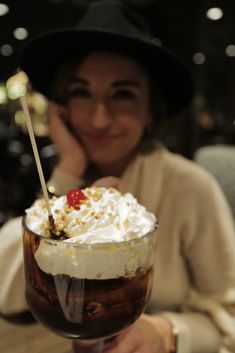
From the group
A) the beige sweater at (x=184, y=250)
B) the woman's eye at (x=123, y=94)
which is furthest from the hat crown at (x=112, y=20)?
the beige sweater at (x=184, y=250)

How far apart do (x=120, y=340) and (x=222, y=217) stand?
1.93 ft

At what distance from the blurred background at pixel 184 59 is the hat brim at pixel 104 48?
254 centimetres

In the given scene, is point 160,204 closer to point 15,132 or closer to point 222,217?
point 222,217

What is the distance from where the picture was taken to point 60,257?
0.62 m

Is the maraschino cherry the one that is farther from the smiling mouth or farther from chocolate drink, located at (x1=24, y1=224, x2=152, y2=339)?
the smiling mouth

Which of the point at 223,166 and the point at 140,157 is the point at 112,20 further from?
the point at 223,166

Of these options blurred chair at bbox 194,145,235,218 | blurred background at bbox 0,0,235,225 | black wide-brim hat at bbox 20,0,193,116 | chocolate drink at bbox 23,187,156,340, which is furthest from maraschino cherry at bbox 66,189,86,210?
blurred background at bbox 0,0,235,225

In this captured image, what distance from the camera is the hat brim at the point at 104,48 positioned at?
3.78 ft

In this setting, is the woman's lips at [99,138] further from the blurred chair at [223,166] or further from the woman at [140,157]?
the blurred chair at [223,166]

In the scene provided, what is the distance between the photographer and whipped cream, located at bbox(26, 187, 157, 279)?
62 centimetres

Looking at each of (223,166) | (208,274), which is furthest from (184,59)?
(208,274)

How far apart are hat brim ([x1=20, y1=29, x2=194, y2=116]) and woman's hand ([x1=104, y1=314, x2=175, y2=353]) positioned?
727 mm

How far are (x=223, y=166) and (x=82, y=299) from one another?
1059mm

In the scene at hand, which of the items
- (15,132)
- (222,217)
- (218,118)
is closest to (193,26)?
(218,118)
